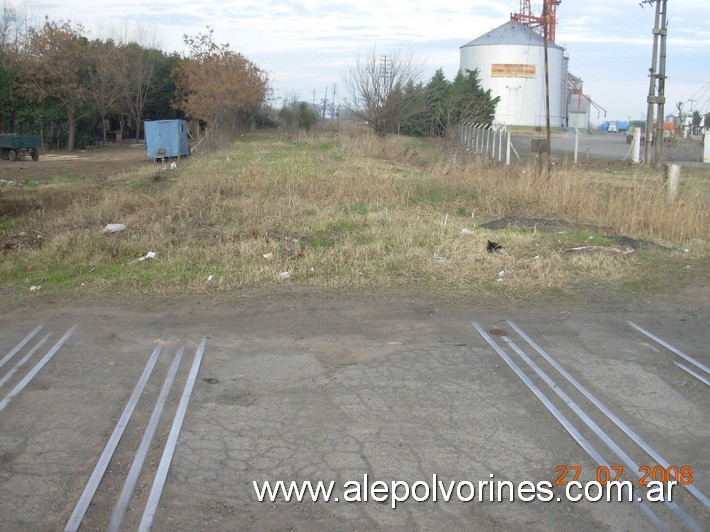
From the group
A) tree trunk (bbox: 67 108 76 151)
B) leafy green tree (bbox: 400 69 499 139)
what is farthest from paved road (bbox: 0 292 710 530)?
tree trunk (bbox: 67 108 76 151)

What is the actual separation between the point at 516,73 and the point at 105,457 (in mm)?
60685

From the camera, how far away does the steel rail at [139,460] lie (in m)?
3.61

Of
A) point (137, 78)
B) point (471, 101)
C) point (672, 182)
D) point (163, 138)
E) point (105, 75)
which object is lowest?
point (672, 182)

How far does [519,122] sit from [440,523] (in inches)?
2307

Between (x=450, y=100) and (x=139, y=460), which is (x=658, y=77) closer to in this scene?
(x=450, y=100)

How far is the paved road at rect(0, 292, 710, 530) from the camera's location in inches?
147

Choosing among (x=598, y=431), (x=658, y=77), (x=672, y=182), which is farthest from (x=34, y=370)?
(x=658, y=77)

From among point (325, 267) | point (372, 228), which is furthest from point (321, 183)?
point (325, 267)

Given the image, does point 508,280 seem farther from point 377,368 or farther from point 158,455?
point 158,455

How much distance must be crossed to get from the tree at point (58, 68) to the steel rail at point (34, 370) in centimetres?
3515

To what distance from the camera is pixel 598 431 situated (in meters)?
4.66

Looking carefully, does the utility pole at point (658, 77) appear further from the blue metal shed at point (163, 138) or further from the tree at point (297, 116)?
the tree at point (297, 116)

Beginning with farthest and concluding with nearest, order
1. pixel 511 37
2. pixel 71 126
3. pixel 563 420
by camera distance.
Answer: pixel 511 37 < pixel 71 126 < pixel 563 420

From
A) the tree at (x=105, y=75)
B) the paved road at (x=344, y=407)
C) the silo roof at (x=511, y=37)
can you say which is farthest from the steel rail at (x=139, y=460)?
the silo roof at (x=511, y=37)
